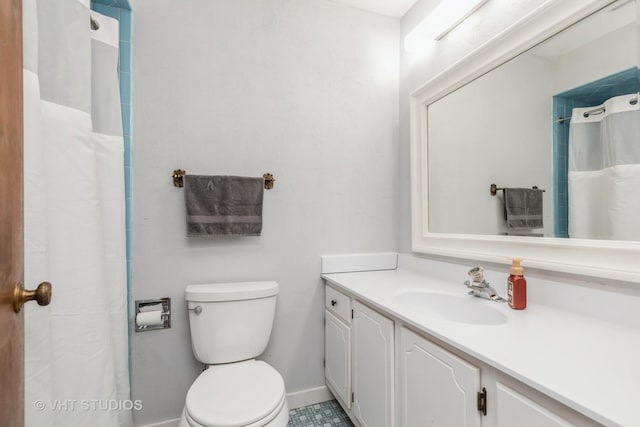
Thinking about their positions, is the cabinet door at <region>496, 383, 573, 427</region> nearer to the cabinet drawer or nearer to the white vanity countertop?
the white vanity countertop

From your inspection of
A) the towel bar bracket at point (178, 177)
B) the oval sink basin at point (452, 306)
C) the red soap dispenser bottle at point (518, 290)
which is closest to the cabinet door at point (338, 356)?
the oval sink basin at point (452, 306)

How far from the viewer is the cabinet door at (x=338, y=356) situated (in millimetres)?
1436

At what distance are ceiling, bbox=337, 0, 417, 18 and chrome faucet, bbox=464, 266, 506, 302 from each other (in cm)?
161

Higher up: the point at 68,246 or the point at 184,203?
the point at 184,203

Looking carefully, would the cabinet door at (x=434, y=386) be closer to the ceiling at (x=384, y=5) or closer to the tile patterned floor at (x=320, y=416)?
the tile patterned floor at (x=320, y=416)

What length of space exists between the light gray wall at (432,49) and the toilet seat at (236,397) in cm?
109

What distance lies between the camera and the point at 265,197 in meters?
1.62

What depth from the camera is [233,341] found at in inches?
54.2

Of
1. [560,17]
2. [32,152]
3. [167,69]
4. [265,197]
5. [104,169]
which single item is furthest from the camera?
[265,197]

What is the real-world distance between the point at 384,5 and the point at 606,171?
4.95 feet

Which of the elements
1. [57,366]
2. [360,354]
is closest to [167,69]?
[57,366]

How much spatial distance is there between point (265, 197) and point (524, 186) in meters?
1.21

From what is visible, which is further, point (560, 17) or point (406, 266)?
point (406, 266)

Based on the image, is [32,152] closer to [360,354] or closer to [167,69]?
[167,69]
